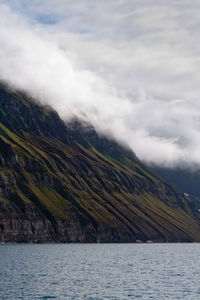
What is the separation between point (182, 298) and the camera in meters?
71.1

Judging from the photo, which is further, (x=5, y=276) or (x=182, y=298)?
(x=5, y=276)

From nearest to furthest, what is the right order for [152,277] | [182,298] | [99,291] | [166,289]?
[182,298] < [99,291] < [166,289] < [152,277]

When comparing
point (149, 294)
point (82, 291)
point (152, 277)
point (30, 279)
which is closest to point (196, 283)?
point (152, 277)

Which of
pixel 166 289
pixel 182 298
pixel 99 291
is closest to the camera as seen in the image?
pixel 182 298

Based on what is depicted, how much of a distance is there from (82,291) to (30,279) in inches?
677

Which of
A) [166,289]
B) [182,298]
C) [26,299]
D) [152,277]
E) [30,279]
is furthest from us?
[152,277]

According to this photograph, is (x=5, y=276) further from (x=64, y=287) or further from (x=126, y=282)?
(x=126, y=282)

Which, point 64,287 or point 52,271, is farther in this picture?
point 52,271

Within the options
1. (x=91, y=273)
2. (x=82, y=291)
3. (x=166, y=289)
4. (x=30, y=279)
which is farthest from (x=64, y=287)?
(x=91, y=273)

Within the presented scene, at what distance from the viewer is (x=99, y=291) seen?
2985 inches

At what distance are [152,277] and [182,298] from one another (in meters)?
29.1

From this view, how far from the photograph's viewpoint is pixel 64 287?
3125 inches

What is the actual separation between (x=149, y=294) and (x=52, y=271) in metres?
36.9

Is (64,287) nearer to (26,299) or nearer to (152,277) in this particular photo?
(26,299)
